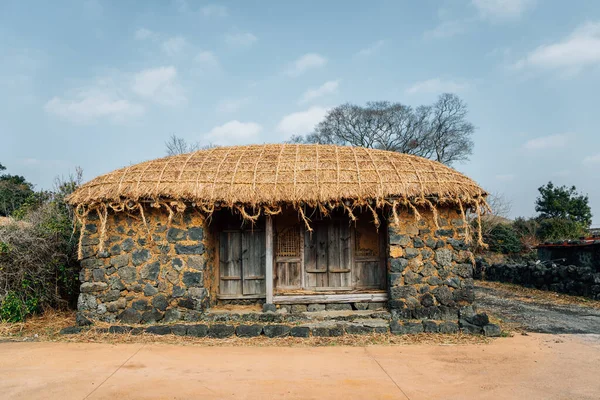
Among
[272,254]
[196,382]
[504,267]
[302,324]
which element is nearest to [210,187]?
[272,254]

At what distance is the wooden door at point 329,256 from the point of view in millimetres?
8875

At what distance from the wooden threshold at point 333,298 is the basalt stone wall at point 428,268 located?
0.31 meters

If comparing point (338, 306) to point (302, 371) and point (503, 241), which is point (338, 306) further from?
point (503, 241)

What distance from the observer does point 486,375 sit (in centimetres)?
546

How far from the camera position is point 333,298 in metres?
8.29

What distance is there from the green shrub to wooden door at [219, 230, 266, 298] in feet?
54.2

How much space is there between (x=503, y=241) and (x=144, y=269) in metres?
19.5

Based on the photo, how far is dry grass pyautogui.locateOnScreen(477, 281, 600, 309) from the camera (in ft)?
37.0

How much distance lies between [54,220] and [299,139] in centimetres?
2650

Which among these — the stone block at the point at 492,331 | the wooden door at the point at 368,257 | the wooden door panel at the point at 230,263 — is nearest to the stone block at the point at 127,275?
the wooden door panel at the point at 230,263

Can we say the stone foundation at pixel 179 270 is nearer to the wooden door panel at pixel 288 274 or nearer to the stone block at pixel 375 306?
the stone block at pixel 375 306

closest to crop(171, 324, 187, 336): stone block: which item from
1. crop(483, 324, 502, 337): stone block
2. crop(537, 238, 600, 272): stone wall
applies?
crop(483, 324, 502, 337): stone block

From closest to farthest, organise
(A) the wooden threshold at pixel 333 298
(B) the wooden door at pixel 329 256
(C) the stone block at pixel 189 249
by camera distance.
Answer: (C) the stone block at pixel 189 249 < (A) the wooden threshold at pixel 333 298 < (B) the wooden door at pixel 329 256

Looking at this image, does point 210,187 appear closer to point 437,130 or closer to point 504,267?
point 504,267
